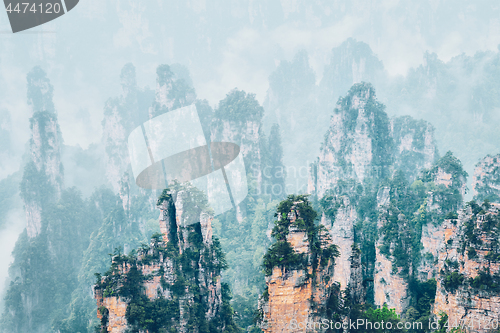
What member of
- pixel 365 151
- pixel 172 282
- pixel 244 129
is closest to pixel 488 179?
pixel 365 151

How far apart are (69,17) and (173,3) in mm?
27472

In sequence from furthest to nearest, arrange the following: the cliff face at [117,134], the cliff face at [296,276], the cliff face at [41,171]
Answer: the cliff face at [117,134] → the cliff face at [41,171] → the cliff face at [296,276]

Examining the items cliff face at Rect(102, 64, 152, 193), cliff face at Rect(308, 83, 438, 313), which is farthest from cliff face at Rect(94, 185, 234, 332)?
cliff face at Rect(102, 64, 152, 193)

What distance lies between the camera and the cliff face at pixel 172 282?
21.1 metres

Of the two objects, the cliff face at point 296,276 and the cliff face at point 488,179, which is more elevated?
the cliff face at point 488,179

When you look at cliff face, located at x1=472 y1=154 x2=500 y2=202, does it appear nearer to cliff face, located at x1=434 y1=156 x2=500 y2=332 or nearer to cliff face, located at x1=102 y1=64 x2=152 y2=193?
cliff face, located at x1=434 y1=156 x2=500 y2=332

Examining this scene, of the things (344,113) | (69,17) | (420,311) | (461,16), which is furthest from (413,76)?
(69,17)

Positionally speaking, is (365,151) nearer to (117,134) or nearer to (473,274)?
(473,274)

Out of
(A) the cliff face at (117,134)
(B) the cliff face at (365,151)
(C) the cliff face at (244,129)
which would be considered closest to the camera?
(B) the cliff face at (365,151)

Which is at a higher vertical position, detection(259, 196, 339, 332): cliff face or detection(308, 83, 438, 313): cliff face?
detection(308, 83, 438, 313): cliff face

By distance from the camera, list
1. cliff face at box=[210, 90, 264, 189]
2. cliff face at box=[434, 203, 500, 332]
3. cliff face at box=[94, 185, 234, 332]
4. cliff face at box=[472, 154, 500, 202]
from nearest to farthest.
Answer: cliff face at box=[434, 203, 500, 332], cliff face at box=[94, 185, 234, 332], cliff face at box=[472, 154, 500, 202], cliff face at box=[210, 90, 264, 189]

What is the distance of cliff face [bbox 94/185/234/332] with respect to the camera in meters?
21.1

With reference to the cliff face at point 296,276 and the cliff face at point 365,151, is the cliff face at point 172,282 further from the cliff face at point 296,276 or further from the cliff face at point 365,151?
the cliff face at point 365,151

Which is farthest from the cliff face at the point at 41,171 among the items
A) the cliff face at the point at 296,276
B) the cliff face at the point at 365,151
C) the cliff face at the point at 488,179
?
the cliff face at the point at 488,179
